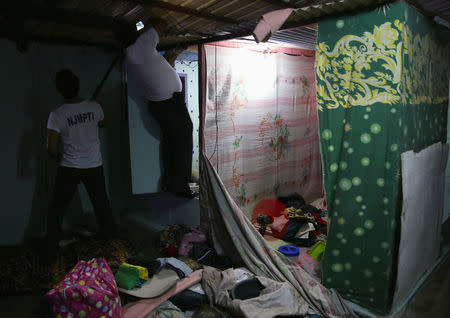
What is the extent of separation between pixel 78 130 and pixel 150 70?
2.70 ft

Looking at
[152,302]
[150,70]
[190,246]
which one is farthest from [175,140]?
[152,302]

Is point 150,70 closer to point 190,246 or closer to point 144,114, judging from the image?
point 144,114

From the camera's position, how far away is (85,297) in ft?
6.19

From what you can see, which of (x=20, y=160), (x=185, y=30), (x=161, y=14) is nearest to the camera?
(x=161, y=14)

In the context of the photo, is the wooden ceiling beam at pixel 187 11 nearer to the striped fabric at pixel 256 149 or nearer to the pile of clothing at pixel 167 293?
the striped fabric at pixel 256 149

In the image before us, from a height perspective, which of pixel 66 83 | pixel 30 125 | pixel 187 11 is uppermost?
pixel 187 11

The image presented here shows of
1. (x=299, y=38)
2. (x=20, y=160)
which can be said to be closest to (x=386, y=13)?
(x=299, y=38)

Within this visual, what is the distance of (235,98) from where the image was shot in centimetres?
354

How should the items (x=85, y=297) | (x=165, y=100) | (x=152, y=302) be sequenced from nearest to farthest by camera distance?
(x=85, y=297) → (x=152, y=302) → (x=165, y=100)

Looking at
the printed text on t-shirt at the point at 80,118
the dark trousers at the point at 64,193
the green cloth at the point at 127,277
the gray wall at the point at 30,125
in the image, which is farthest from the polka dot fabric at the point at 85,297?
the gray wall at the point at 30,125

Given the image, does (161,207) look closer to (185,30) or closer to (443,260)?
(185,30)

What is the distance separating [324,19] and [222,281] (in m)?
2.02

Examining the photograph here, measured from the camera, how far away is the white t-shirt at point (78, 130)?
2799 mm

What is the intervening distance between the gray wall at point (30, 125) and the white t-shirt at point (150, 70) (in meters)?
1.00
